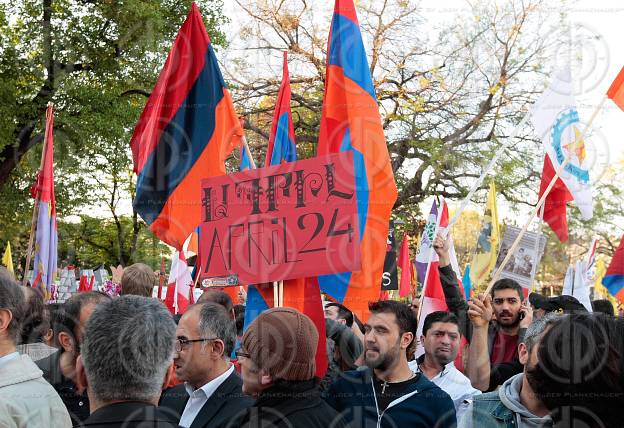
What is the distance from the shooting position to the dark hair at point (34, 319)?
12.9ft

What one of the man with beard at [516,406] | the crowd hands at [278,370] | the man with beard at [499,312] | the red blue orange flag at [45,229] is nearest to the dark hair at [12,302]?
the crowd hands at [278,370]

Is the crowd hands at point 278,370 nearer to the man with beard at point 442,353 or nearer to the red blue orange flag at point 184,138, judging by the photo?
the man with beard at point 442,353

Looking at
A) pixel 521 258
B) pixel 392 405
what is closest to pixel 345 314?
pixel 521 258

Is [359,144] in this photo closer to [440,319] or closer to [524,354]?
[440,319]

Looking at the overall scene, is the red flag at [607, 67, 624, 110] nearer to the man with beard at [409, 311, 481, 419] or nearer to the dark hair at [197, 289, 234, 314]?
the man with beard at [409, 311, 481, 419]

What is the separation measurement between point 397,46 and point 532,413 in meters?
16.9

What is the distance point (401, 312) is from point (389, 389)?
51 cm

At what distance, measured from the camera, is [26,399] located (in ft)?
8.57

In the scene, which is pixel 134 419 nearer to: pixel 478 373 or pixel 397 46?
pixel 478 373

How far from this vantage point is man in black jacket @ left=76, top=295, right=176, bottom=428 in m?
2.33

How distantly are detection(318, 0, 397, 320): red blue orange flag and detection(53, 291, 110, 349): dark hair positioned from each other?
60.3 inches

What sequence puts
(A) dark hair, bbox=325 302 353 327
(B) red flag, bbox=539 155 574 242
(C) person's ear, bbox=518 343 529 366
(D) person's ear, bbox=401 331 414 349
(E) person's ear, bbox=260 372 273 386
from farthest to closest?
(B) red flag, bbox=539 155 574 242 → (A) dark hair, bbox=325 302 353 327 → (D) person's ear, bbox=401 331 414 349 → (E) person's ear, bbox=260 372 273 386 → (C) person's ear, bbox=518 343 529 366

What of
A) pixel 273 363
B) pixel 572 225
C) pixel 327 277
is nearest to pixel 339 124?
pixel 327 277

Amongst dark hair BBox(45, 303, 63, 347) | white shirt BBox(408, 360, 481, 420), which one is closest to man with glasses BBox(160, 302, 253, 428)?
dark hair BBox(45, 303, 63, 347)
